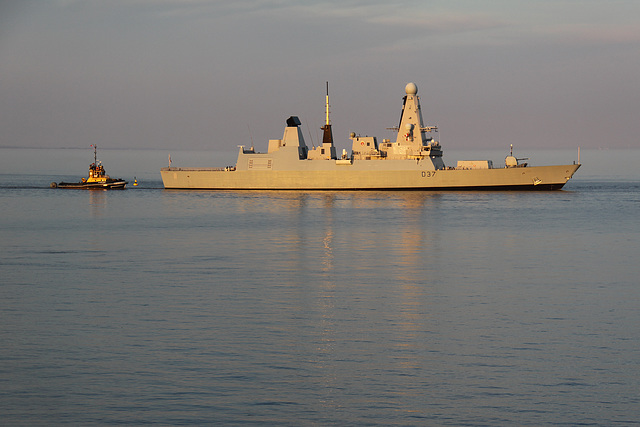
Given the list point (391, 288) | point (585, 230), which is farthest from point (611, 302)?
point (585, 230)

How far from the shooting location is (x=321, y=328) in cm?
1995

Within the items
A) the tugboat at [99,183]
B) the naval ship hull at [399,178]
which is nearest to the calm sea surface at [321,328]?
the naval ship hull at [399,178]

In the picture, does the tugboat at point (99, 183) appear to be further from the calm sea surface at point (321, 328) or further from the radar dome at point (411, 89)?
the calm sea surface at point (321, 328)

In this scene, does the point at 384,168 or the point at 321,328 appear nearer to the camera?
the point at 321,328

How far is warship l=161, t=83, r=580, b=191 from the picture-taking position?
75.8 metres

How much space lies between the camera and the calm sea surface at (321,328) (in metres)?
14.2

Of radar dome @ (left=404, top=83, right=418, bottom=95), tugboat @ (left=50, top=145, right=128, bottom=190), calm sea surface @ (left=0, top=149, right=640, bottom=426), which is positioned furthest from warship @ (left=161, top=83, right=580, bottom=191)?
calm sea surface @ (left=0, top=149, right=640, bottom=426)

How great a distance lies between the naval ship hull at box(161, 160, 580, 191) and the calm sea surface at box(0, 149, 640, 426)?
3212 cm

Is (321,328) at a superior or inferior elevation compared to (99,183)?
inferior

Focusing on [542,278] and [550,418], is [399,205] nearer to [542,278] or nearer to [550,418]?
[542,278]

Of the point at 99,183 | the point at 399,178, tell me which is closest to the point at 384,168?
the point at 399,178

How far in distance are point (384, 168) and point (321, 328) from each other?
57.6 meters

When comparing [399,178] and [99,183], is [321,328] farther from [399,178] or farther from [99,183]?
[99,183]

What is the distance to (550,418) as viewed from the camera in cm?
1348
